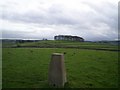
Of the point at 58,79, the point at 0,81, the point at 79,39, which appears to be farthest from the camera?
the point at 79,39

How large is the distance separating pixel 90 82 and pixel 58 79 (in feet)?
7.93

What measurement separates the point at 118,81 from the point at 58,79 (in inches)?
161

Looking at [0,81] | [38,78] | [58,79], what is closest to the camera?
[58,79]

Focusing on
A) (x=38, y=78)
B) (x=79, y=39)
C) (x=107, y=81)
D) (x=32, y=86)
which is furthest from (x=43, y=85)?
(x=79, y=39)

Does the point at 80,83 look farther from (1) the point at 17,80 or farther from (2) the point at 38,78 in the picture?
(1) the point at 17,80

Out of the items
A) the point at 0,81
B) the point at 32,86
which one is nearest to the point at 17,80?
the point at 0,81

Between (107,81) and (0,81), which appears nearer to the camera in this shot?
(0,81)

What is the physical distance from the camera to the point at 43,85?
9.87m

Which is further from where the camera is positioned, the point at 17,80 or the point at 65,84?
the point at 17,80

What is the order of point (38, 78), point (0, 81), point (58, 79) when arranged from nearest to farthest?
point (58, 79), point (0, 81), point (38, 78)

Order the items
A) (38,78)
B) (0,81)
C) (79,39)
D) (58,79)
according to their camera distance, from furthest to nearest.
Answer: (79,39)
(38,78)
(0,81)
(58,79)

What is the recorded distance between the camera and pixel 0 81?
10.7 meters

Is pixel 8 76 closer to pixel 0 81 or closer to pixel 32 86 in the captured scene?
pixel 0 81

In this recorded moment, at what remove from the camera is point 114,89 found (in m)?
10.0
